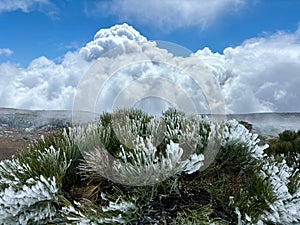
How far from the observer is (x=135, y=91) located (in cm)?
382

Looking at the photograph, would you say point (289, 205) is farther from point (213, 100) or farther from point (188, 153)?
point (213, 100)

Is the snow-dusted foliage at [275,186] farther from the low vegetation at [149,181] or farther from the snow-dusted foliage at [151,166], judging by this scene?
the snow-dusted foliage at [151,166]

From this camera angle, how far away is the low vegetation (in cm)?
274

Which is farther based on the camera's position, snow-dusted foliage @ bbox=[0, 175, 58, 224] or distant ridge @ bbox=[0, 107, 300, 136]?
distant ridge @ bbox=[0, 107, 300, 136]

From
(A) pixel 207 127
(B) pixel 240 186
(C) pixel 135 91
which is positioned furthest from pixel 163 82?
(B) pixel 240 186

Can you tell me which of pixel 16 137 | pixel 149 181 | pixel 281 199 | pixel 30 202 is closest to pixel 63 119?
pixel 16 137

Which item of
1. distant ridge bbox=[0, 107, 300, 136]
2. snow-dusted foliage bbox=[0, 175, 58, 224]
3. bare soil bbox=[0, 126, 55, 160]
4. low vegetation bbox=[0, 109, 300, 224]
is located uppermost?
distant ridge bbox=[0, 107, 300, 136]

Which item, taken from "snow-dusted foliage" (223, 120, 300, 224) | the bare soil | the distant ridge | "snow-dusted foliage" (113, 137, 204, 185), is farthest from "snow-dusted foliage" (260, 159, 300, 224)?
the distant ridge

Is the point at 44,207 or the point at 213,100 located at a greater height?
the point at 213,100

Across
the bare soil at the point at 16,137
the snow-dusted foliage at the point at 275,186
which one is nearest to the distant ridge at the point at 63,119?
the bare soil at the point at 16,137

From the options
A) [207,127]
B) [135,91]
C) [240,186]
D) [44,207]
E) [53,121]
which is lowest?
[44,207]

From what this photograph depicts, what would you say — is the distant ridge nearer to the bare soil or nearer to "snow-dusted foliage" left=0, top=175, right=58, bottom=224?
the bare soil

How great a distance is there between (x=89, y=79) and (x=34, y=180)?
1.18 metres

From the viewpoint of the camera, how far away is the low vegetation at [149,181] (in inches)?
108
